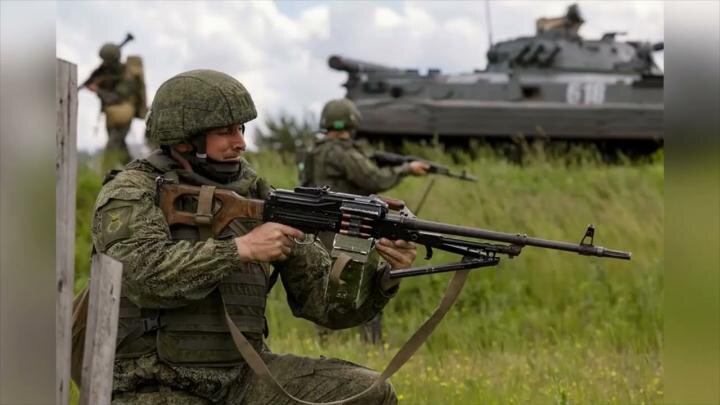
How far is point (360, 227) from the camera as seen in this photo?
386cm

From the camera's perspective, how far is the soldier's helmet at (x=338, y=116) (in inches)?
360

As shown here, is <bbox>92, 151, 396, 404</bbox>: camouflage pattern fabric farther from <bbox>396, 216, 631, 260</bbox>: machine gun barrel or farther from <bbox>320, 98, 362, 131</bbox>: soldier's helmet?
<bbox>320, 98, 362, 131</bbox>: soldier's helmet

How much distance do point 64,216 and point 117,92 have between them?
32.4 ft

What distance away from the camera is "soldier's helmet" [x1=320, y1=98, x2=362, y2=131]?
9.13 m

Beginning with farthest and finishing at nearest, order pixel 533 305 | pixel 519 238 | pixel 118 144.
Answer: pixel 118 144 < pixel 533 305 < pixel 519 238

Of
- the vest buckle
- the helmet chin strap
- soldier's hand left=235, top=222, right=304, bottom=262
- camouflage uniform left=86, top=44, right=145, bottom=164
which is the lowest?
the vest buckle

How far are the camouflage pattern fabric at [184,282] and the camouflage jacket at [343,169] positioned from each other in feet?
15.2

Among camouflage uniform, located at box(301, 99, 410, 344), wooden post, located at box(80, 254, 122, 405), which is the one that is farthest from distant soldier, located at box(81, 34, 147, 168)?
wooden post, located at box(80, 254, 122, 405)

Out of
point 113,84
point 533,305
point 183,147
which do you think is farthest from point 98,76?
point 183,147

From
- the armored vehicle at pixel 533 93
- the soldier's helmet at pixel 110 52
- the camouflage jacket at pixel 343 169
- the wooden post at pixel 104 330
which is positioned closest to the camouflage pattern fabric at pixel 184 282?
the wooden post at pixel 104 330

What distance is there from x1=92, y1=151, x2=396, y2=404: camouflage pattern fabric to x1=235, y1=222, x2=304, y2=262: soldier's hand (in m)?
0.03

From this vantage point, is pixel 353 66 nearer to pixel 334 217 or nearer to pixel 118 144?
pixel 118 144

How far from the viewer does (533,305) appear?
958cm

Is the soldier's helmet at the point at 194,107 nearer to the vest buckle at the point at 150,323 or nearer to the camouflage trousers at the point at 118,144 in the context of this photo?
the vest buckle at the point at 150,323
